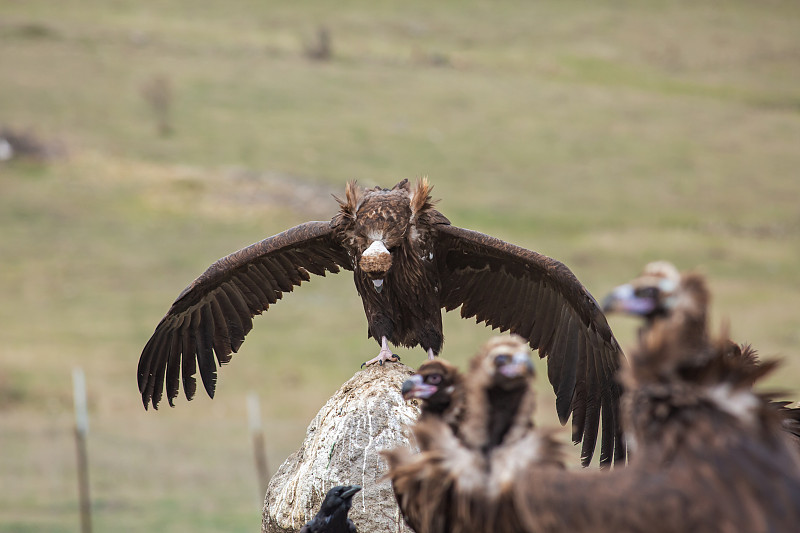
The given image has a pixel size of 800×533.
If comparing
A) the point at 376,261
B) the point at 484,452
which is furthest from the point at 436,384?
the point at 376,261

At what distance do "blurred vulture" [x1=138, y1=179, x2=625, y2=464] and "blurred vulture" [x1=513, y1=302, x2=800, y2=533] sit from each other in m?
3.65

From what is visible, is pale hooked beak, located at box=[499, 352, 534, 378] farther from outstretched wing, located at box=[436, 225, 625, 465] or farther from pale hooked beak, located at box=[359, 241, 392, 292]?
outstretched wing, located at box=[436, 225, 625, 465]

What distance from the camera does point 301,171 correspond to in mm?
50688

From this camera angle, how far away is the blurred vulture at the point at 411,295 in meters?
9.08

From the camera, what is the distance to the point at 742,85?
7675 cm

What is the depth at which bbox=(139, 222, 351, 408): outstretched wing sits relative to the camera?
9.88m

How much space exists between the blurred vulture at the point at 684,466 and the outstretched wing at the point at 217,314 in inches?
193

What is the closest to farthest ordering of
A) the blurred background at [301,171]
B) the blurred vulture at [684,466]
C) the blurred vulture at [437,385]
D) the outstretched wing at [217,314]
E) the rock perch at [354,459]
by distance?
1. the blurred vulture at [684,466]
2. the blurred vulture at [437,385]
3. the rock perch at [354,459]
4. the outstretched wing at [217,314]
5. the blurred background at [301,171]

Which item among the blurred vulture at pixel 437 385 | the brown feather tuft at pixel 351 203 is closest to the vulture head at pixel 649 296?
the blurred vulture at pixel 437 385

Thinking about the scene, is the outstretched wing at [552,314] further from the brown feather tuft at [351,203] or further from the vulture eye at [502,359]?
the vulture eye at [502,359]

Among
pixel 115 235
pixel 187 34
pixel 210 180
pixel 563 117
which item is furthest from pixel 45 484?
pixel 187 34

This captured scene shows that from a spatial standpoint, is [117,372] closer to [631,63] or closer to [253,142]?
[253,142]

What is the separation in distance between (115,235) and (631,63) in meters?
49.6

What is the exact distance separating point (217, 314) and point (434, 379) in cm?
393
